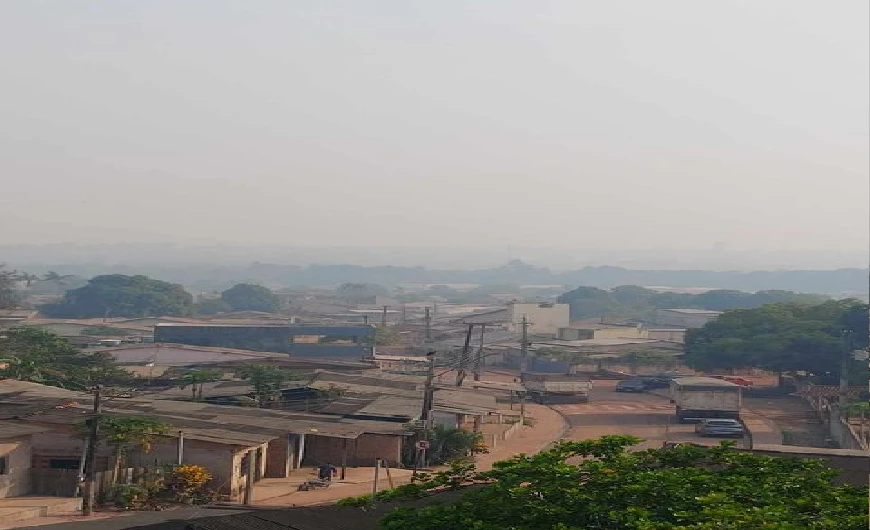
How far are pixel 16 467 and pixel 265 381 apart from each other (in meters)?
15.6

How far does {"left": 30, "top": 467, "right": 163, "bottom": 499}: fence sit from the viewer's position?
24359mm

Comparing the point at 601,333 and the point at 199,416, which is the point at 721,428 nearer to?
the point at 199,416

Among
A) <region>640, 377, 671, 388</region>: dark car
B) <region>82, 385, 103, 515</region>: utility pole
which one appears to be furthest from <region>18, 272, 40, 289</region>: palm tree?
<region>82, 385, 103, 515</region>: utility pole

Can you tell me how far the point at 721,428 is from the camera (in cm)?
3909

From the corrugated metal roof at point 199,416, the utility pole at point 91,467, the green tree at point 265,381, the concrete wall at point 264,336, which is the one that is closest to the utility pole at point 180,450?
the corrugated metal roof at point 199,416

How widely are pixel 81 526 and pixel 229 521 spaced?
469cm

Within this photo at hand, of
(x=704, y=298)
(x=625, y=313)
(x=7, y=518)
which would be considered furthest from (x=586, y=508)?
(x=704, y=298)

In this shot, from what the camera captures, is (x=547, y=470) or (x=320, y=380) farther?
(x=320, y=380)

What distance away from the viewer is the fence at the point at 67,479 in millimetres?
24359

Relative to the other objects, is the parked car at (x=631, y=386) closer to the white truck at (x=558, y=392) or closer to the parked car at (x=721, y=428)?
the white truck at (x=558, y=392)

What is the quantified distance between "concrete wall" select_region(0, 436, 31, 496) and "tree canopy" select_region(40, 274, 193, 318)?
87.4m

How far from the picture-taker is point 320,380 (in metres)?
44.2

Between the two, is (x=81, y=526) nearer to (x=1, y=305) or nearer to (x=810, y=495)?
(x=810, y=495)

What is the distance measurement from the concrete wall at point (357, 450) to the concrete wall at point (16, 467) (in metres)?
8.80
